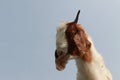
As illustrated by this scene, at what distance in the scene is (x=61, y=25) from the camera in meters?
4.95

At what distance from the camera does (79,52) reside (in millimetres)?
4754

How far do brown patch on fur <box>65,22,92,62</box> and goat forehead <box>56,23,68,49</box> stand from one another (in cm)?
5

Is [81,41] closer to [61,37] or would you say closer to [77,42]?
[77,42]

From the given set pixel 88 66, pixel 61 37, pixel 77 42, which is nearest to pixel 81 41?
pixel 77 42

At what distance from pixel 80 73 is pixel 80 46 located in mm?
422

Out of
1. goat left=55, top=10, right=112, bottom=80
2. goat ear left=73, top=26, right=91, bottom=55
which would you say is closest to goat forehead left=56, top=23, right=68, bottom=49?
goat left=55, top=10, right=112, bottom=80

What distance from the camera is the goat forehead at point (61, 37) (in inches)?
185

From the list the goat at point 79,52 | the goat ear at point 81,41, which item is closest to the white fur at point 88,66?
the goat at point 79,52

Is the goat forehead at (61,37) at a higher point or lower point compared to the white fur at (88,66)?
higher

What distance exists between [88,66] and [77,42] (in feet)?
1.21

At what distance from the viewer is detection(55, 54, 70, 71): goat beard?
4762 millimetres

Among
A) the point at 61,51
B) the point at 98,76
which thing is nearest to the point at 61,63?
Answer: the point at 61,51

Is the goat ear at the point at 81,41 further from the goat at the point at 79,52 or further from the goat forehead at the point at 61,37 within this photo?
the goat forehead at the point at 61,37

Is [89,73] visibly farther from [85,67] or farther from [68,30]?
[68,30]
